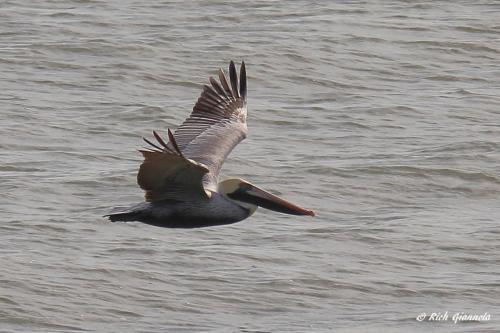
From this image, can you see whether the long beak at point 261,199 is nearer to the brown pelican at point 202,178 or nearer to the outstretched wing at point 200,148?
the brown pelican at point 202,178

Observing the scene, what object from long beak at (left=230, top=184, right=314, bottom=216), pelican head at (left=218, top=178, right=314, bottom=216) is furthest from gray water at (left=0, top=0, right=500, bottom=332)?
pelican head at (left=218, top=178, right=314, bottom=216)

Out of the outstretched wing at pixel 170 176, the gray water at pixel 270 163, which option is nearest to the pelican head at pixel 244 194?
the outstretched wing at pixel 170 176

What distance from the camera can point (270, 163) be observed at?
15109 mm

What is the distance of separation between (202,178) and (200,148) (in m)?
0.79

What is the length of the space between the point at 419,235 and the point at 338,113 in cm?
378

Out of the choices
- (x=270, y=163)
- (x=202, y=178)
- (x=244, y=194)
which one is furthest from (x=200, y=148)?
(x=270, y=163)

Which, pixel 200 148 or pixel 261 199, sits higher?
pixel 200 148

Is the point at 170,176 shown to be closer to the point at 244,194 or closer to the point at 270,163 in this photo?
the point at 244,194

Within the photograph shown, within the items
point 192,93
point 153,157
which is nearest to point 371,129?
point 192,93

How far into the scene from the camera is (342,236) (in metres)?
13.2

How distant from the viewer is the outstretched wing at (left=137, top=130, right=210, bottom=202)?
8.31 metres

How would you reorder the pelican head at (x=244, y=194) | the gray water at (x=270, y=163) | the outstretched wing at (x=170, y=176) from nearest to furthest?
the outstretched wing at (x=170, y=176)
the pelican head at (x=244, y=194)
the gray water at (x=270, y=163)

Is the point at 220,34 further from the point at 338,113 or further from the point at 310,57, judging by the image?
the point at 338,113

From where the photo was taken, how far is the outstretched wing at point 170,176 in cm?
831
